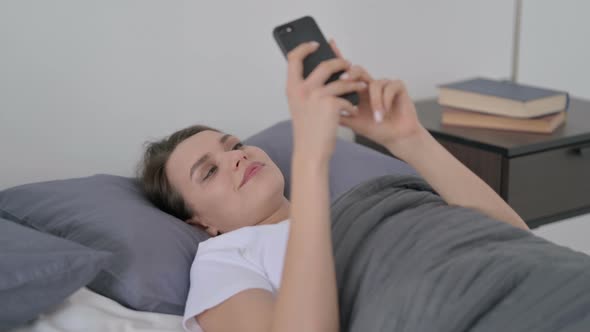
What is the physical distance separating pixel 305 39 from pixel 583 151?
1.11m

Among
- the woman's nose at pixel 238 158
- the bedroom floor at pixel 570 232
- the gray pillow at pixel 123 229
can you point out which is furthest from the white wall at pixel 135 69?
the bedroom floor at pixel 570 232

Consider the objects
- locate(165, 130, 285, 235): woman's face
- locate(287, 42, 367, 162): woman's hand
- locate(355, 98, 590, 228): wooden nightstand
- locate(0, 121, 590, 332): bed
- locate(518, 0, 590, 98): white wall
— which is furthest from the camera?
locate(518, 0, 590, 98): white wall

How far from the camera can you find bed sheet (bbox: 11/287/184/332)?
1.14 metres

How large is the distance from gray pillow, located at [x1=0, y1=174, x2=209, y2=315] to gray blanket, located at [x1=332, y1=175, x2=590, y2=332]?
291 mm

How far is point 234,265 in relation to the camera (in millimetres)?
1234

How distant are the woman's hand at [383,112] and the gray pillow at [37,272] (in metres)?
0.43

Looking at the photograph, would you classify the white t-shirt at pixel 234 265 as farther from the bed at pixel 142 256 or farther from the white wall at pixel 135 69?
the white wall at pixel 135 69

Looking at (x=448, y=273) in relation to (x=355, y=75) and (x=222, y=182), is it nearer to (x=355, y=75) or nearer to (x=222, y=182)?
(x=355, y=75)

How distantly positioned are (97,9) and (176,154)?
1.56 feet

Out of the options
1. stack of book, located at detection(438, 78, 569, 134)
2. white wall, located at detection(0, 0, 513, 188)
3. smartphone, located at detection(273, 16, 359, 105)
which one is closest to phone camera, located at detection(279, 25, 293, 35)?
smartphone, located at detection(273, 16, 359, 105)

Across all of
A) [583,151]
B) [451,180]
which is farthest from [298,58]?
[583,151]

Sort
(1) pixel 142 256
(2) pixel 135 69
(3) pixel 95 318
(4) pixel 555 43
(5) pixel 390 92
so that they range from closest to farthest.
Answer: (5) pixel 390 92, (3) pixel 95 318, (1) pixel 142 256, (2) pixel 135 69, (4) pixel 555 43

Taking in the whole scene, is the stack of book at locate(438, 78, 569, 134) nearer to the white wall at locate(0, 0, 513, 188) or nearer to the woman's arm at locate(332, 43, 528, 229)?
the white wall at locate(0, 0, 513, 188)

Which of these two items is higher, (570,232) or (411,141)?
(411,141)
